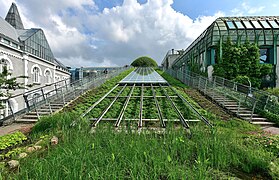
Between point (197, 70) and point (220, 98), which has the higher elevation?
point (197, 70)

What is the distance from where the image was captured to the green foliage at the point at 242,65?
2017cm

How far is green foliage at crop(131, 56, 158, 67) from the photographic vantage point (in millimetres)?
61003

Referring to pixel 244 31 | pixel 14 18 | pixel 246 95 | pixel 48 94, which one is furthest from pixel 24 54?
pixel 244 31

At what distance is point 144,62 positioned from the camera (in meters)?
61.5

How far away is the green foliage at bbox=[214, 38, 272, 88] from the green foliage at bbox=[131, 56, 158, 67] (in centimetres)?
4027

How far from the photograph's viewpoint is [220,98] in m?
12.1

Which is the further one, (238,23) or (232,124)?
(238,23)

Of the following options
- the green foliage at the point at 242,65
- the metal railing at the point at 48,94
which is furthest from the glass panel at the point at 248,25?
the metal railing at the point at 48,94

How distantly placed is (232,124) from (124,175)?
6488 mm

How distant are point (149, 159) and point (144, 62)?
195 feet

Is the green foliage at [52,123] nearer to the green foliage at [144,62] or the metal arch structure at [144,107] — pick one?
the metal arch structure at [144,107]

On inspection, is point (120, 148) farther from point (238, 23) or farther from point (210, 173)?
point (238, 23)

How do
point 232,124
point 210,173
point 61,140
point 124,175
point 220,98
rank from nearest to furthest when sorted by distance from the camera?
point 124,175 → point 210,173 → point 61,140 → point 232,124 → point 220,98

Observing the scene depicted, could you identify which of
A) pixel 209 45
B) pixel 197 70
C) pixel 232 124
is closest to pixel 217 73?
pixel 209 45
